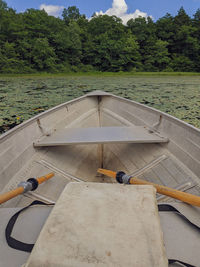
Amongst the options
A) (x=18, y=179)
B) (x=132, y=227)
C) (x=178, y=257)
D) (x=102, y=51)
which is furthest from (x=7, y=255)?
(x=102, y=51)

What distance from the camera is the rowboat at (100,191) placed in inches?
21.2

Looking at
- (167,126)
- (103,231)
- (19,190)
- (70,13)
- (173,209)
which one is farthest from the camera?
(70,13)

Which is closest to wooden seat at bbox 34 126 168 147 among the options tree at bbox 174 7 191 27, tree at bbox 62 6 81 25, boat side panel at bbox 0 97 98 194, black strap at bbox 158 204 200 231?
boat side panel at bbox 0 97 98 194

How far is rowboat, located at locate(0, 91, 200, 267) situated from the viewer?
21.2 inches

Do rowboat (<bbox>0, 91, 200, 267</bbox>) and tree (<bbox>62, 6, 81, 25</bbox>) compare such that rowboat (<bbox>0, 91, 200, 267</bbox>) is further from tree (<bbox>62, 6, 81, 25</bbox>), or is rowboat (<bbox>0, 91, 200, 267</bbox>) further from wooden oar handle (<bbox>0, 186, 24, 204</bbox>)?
tree (<bbox>62, 6, 81, 25</bbox>)

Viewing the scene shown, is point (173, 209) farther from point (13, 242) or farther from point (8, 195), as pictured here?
point (8, 195)

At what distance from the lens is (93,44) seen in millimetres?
22578

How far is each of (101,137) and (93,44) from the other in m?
24.1

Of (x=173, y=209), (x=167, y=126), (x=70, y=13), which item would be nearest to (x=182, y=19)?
(x=70, y=13)

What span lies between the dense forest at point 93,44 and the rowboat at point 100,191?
1882cm

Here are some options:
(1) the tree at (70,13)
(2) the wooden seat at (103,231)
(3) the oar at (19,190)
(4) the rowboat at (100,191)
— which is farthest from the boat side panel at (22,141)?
(1) the tree at (70,13)

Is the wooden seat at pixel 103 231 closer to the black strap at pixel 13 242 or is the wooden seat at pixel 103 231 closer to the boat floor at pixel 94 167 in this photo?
the black strap at pixel 13 242

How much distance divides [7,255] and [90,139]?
124cm

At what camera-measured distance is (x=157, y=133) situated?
6.73 feet
